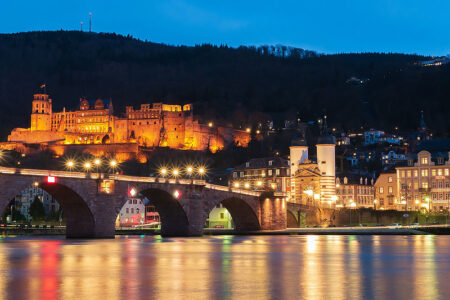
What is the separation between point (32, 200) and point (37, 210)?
490 inches

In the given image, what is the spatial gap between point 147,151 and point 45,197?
58.6 m

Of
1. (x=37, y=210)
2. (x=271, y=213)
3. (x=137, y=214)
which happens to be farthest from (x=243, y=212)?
(x=37, y=210)

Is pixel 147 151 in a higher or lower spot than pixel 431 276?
higher

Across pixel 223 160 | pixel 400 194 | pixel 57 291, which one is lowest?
pixel 57 291

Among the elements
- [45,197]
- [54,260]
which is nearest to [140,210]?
[45,197]

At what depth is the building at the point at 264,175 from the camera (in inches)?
4744

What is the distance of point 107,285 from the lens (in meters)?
29.4

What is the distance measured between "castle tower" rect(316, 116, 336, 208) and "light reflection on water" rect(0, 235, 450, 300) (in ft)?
198

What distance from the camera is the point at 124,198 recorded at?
242 ft

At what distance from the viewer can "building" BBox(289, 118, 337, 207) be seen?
11094 cm

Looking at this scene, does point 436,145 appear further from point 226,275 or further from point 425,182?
point 226,275

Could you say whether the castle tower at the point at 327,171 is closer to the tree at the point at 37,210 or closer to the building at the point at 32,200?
the tree at the point at 37,210

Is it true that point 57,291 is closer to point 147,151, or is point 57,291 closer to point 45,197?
point 45,197

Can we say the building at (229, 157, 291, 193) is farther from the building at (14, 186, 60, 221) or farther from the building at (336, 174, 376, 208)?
the building at (14, 186, 60, 221)
